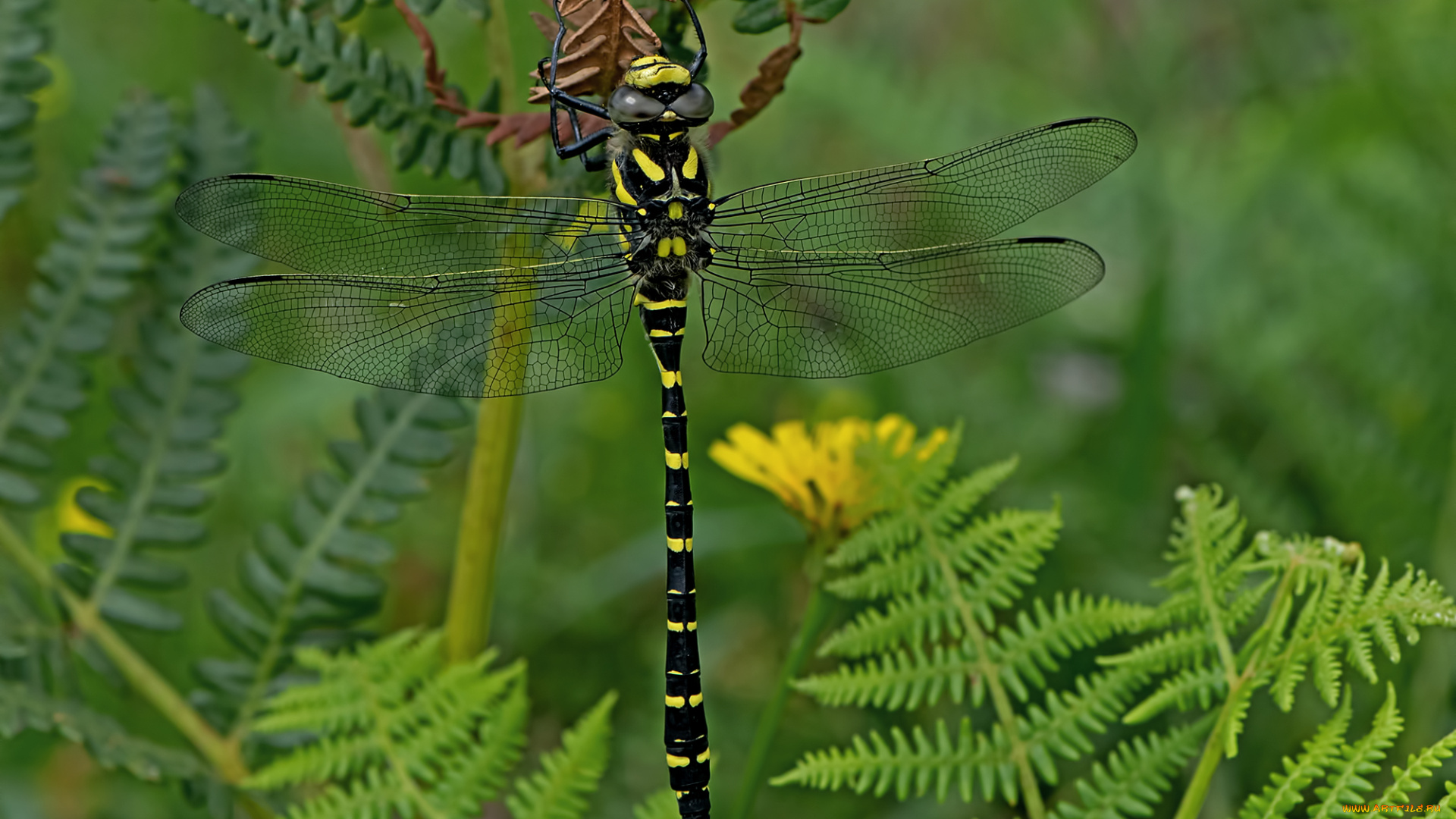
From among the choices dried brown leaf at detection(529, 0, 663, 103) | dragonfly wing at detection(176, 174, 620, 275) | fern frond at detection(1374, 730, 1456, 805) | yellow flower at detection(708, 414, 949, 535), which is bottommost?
fern frond at detection(1374, 730, 1456, 805)

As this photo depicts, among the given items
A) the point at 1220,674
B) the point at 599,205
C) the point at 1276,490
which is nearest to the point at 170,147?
the point at 599,205

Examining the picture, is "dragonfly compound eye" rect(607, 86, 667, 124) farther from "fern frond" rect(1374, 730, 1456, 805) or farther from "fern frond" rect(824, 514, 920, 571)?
"fern frond" rect(1374, 730, 1456, 805)

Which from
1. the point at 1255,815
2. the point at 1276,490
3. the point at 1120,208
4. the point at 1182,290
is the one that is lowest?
the point at 1255,815

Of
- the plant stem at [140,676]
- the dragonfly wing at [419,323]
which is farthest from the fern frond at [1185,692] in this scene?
the plant stem at [140,676]

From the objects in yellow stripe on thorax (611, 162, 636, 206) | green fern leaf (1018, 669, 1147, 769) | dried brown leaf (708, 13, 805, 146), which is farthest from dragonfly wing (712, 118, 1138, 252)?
green fern leaf (1018, 669, 1147, 769)

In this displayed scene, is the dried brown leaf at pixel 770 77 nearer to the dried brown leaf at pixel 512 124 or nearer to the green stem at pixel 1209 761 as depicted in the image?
the dried brown leaf at pixel 512 124

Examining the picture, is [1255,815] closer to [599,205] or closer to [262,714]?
[599,205]
